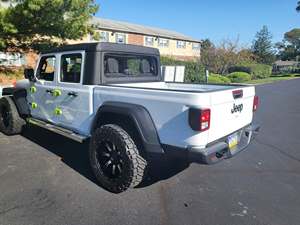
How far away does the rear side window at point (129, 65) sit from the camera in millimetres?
4296

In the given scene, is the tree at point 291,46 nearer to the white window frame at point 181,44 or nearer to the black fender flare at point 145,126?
the white window frame at point 181,44

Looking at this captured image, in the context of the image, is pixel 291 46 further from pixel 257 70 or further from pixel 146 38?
pixel 146 38

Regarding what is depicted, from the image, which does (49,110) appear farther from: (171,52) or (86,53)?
(171,52)

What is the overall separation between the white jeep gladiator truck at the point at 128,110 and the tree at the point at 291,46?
8726 cm

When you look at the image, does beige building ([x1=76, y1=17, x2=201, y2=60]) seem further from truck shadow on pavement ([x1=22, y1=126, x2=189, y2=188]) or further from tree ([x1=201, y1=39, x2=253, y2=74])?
truck shadow on pavement ([x1=22, y1=126, x2=189, y2=188])

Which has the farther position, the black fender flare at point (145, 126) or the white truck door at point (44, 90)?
the white truck door at point (44, 90)

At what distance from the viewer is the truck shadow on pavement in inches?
164

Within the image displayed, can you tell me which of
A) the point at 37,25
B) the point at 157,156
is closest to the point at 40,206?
the point at 157,156

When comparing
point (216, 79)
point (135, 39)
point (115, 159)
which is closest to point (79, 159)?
point (115, 159)

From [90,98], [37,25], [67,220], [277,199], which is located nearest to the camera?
[67,220]

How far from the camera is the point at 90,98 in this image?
4.02m

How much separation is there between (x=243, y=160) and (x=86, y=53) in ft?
11.2

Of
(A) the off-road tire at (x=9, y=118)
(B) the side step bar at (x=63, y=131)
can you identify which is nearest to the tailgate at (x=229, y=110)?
(B) the side step bar at (x=63, y=131)

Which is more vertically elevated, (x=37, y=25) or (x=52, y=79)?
(x=37, y=25)
